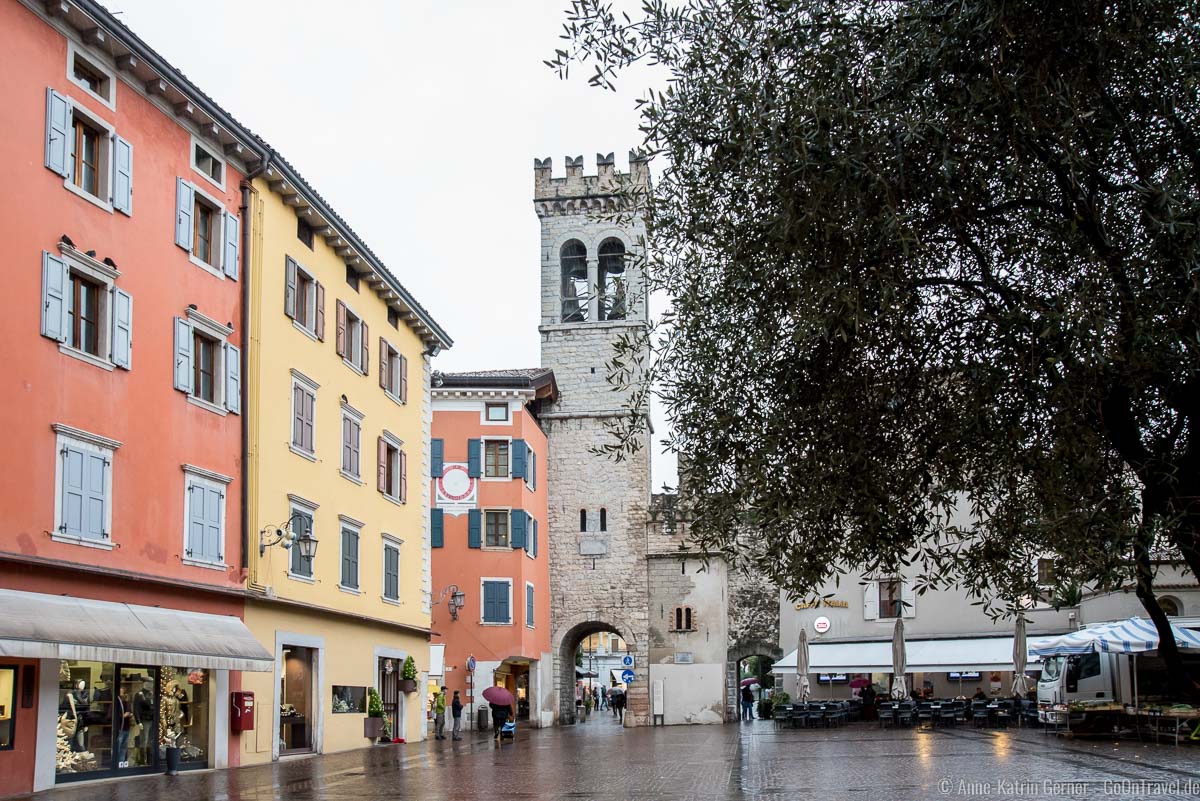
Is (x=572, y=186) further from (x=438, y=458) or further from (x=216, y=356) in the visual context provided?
(x=216, y=356)

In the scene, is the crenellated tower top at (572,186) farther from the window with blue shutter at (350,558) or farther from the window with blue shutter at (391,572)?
the window with blue shutter at (350,558)

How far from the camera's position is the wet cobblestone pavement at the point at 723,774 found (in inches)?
614

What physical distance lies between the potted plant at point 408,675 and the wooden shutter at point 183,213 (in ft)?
44.5

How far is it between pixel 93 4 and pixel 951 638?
119ft

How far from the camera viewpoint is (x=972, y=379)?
8.82 m

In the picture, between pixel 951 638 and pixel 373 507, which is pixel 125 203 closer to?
pixel 373 507

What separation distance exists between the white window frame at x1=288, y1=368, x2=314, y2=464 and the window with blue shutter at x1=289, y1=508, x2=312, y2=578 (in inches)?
44.0

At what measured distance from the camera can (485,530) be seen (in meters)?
44.3

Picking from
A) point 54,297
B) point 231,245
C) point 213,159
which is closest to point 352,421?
point 231,245

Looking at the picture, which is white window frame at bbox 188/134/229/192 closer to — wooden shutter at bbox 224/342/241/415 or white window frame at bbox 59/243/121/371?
wooden shutter at bbox 224/342/241/415

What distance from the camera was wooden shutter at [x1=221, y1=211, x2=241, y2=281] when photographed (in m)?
23.0

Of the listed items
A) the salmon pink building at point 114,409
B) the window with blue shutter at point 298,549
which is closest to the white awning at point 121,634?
the salmon pink building at point 114,409

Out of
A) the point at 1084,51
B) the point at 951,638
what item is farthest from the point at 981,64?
the point at 951,638

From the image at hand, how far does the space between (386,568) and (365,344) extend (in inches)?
204
